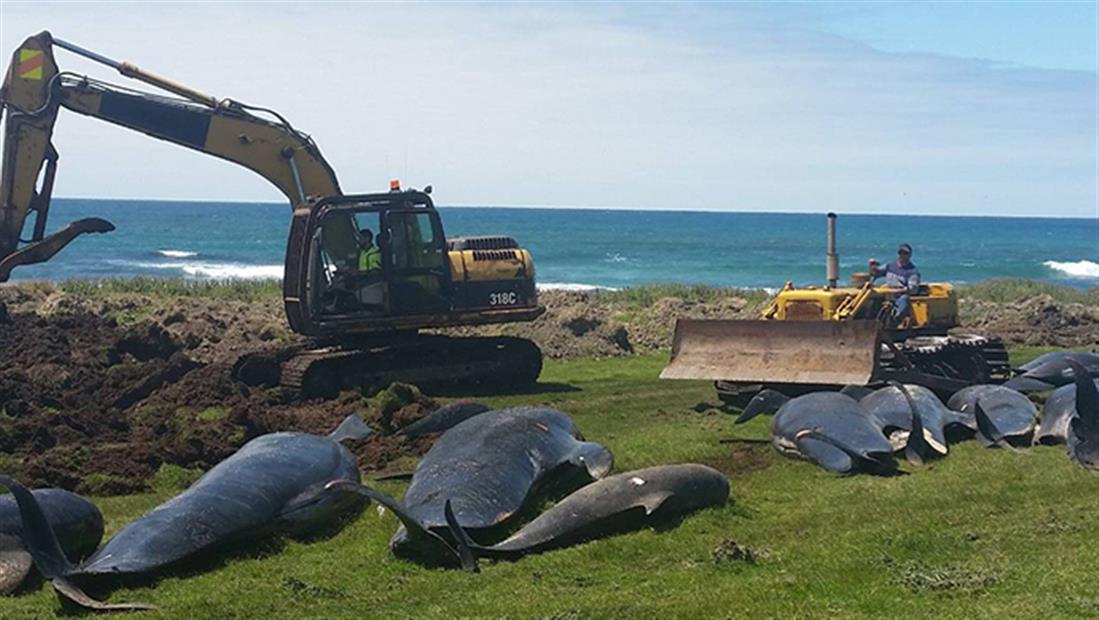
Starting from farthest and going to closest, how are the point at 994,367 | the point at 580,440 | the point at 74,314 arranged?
the point at 74,314
the point at 994,367
the point at 580,440

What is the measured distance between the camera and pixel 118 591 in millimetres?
8367

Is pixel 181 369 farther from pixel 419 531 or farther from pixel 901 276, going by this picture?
pixel 419 531

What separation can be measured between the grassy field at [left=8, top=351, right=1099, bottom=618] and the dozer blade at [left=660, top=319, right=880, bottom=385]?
11.9 feet

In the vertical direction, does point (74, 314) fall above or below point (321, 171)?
below

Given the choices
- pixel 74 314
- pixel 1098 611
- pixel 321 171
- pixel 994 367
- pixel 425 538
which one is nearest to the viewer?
pixel 1098 611

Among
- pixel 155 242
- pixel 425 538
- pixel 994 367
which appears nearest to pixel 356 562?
pixel 425 538

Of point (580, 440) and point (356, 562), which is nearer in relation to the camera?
point (356, 562)

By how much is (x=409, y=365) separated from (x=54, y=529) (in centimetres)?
935

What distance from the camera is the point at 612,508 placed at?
386 inches

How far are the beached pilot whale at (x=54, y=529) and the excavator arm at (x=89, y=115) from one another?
9260 millimetres

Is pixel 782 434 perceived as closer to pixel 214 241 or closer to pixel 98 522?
pixel 98 522

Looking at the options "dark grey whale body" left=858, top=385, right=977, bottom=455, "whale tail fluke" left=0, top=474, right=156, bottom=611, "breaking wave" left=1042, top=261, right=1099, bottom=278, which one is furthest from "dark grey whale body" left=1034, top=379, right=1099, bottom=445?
"breaking wave" left=1042, top=261, right=1099, bottom=278

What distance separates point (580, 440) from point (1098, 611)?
5.37 meters

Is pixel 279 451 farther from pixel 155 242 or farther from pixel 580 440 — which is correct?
pixel 155 242
